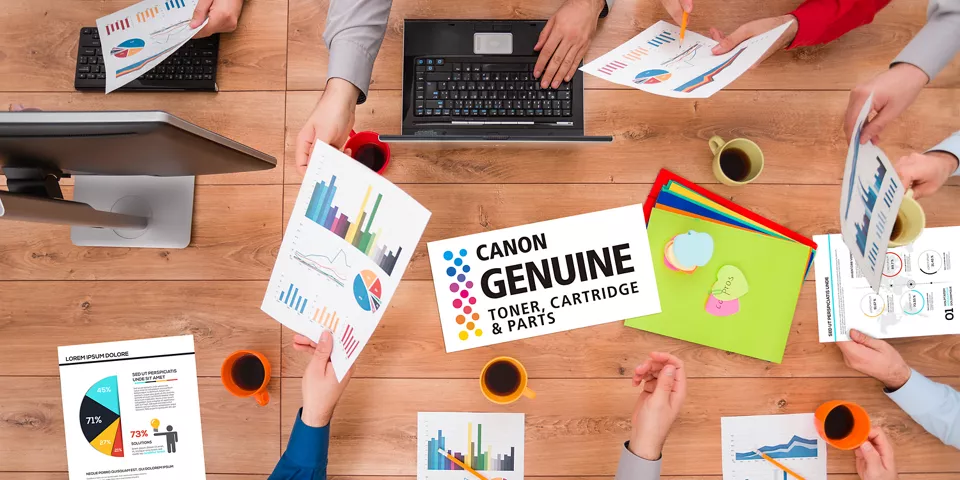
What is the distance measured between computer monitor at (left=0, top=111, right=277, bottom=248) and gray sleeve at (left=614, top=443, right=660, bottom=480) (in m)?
0.86

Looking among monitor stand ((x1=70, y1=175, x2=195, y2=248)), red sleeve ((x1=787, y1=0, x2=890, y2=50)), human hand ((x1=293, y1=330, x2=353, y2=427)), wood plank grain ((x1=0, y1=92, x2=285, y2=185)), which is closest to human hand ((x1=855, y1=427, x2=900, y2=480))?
red sleeve ((x1=787, y1=0, x2=890, y2=50))

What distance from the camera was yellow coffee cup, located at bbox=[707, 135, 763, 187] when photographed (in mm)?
1081

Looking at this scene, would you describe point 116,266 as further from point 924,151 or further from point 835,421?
point 924,151

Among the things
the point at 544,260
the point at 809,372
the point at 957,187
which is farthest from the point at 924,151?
the point at 544,260

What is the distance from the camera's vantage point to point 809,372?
1119 millimetres

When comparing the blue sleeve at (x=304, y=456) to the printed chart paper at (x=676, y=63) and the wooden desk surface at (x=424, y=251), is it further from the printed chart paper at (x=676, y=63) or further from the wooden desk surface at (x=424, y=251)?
the printed chart paper at (x=676, y=63)

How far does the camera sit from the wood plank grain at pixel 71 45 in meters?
1.17

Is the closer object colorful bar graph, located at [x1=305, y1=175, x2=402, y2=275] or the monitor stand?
colorful bar graph, located at [x1=305, y1=175, x2=402, y2=275]

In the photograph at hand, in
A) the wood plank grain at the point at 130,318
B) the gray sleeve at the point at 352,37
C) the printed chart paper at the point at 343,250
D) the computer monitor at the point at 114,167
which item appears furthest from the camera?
the wood plank grain at the point at 130,318

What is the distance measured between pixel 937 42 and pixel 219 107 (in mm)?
1448

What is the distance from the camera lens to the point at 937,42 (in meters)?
1.03

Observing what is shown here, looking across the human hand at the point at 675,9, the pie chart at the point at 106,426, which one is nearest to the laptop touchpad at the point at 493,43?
the human hand at the point at 675,9

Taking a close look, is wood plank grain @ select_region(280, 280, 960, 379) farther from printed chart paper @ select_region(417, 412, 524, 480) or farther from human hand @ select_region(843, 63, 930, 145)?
human hand @ select_region(843, 63, 930, 145)

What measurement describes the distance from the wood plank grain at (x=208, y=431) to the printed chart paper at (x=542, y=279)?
1.39ft
